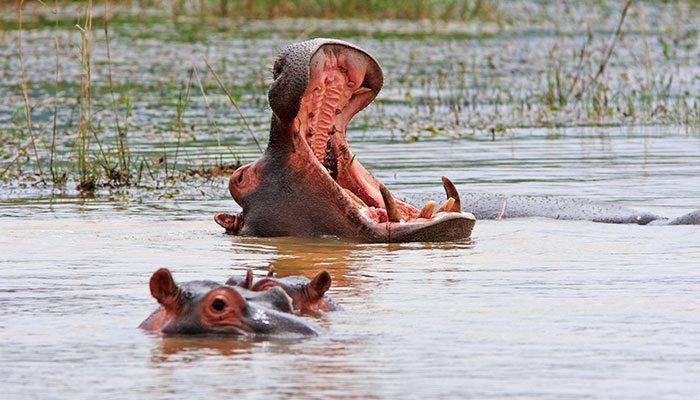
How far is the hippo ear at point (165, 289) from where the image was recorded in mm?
4430

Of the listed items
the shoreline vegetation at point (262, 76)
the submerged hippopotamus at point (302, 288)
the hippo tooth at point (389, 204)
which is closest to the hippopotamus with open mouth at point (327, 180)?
the hippo tooth at point (389, 204)

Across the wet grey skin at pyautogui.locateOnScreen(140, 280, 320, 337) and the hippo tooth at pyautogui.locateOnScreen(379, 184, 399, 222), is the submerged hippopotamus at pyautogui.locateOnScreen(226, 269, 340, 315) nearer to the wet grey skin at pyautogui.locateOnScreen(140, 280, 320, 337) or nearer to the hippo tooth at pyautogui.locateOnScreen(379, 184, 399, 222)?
the wet grey skin at pyautogui.locateOnScreen(140, 280, 320, 337)

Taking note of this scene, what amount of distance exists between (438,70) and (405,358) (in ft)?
40.3

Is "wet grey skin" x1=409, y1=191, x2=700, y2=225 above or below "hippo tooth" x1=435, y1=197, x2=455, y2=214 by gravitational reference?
below

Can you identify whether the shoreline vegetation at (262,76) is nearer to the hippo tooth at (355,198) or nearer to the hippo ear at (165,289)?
the hippo tooth at (355,198)

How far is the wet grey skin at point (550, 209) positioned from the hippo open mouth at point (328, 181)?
941 mm

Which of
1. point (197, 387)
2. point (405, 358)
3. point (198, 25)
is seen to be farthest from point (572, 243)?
point (198, 25)

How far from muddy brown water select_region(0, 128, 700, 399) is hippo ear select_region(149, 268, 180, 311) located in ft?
0.34

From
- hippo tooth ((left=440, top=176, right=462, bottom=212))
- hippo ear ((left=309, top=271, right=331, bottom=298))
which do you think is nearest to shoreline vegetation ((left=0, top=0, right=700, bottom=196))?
hippo tooth ((left=440, top=176, right=462, bottom=212))

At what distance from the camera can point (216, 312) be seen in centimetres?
450

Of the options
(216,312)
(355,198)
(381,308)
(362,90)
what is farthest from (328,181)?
(216,312)

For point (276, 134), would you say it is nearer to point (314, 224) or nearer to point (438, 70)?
point (314, 224)

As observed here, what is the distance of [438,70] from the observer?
645 inches

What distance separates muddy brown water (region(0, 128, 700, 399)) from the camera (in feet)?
13.1
